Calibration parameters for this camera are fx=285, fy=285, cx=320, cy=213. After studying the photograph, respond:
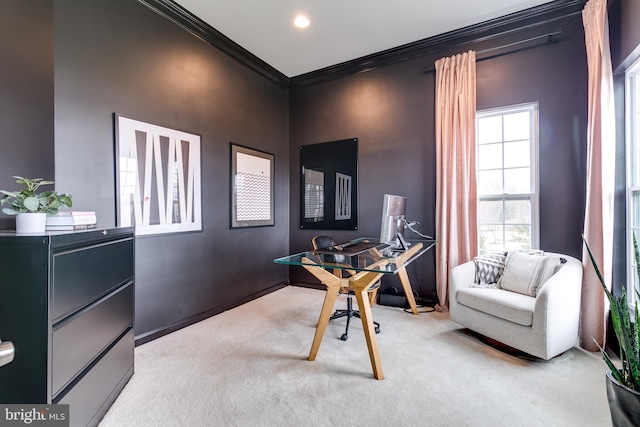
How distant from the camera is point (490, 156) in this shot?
317cm

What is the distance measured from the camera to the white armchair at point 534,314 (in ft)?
6.56

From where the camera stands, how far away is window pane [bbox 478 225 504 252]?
312 cm

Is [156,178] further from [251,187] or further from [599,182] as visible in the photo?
[599,182]

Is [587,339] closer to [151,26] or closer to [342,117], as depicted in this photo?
[342,117]

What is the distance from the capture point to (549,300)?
199cm

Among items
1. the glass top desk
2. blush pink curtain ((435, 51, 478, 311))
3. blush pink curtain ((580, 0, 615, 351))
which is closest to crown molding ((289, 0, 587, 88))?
blush pink curtain ((435, 51, 478, 311))

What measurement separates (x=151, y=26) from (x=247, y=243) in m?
2.39

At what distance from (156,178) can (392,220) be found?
2141mm

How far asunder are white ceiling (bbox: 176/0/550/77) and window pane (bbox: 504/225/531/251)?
2.19 m

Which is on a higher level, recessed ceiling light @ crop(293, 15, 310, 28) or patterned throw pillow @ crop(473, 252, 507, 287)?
recessed ceiling light @ crop(293, 15, 310, 28)

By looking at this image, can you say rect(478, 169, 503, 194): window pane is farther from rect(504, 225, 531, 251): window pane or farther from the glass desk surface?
the glass desk surface

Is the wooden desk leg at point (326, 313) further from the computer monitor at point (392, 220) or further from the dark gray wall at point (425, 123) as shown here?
the dark gray wall at point (425, 123)

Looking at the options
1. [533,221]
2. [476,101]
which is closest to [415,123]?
[476,101]

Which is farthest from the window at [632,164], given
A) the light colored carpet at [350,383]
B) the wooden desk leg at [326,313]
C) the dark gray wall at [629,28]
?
the wooden desk leg at [326,313]
